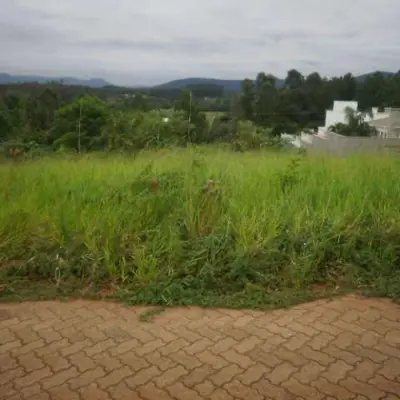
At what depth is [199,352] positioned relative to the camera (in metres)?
2.31

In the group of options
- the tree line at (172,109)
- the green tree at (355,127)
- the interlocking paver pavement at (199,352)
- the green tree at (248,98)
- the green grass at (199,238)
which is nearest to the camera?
the interlocking paver pavement at (199,352)

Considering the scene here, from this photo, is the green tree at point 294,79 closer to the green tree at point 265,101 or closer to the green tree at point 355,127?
the green tree at point 265,101

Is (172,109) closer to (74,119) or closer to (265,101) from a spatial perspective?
(74,119)

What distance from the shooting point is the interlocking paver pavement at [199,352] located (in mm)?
2020

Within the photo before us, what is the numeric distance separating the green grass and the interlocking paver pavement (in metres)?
0.24

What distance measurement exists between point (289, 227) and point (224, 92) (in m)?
10.6

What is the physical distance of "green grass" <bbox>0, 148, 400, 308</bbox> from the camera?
10.2ft

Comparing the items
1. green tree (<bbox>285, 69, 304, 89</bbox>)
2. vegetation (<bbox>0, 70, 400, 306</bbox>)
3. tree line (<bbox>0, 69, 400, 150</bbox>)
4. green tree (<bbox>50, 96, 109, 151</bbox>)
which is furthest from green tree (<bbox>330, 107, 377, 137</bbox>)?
vegetation (<bbox>0, 70, 400, 306</bbox>)

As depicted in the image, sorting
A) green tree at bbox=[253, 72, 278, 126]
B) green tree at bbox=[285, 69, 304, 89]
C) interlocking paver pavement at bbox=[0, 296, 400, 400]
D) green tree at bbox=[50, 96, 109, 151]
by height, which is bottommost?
interlocking paver pavement at bbox=[0, 296, 400, 400]

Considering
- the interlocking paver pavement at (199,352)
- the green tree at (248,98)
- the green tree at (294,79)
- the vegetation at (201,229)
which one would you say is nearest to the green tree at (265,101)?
the green tree at (248,98)

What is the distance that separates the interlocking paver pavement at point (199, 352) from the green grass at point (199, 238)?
24 cm

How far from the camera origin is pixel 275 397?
1.97 meters

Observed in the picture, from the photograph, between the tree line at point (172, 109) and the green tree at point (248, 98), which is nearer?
the tree line at point (172, 109)

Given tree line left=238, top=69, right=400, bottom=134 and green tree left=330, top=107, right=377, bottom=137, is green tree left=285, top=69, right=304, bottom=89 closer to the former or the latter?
tree line left=238, top=69, right=400, bottom=134
